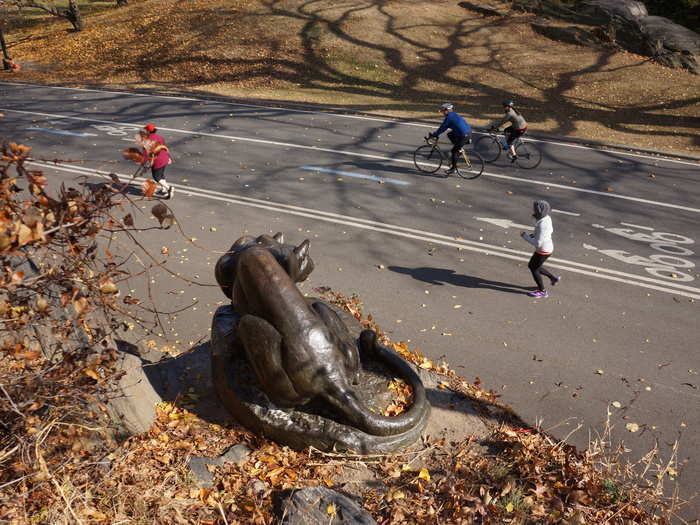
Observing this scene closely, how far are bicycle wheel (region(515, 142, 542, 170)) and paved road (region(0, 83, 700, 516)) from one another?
39cm

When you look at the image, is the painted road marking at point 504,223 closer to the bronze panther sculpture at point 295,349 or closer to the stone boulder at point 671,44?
the bronze panther sculpture at point 295,349

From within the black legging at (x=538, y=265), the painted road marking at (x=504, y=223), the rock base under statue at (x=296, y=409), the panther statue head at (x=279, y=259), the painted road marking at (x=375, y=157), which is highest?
the panther statue head at (x=279, y=259)

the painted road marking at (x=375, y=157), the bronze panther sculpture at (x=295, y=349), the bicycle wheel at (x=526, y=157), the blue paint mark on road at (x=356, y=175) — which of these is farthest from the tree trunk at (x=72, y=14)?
the bronze panther sculpture at (x=295, y=349)

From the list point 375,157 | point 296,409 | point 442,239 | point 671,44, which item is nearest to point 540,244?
point 442,239

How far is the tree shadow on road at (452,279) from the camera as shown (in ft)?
31.2

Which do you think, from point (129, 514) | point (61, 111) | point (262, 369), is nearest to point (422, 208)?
point (262, 369)

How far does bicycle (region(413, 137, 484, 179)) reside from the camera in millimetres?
14609

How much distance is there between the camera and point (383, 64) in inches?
1051

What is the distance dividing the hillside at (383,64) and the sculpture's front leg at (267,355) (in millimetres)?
17245

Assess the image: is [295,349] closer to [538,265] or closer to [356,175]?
[538,265]

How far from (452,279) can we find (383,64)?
19.6 m

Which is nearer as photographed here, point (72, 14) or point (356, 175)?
point (356, 175)

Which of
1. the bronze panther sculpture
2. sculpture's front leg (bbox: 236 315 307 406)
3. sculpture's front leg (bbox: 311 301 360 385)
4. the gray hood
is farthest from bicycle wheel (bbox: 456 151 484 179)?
sculpture's front leg (bbox: 236 315 307 406)

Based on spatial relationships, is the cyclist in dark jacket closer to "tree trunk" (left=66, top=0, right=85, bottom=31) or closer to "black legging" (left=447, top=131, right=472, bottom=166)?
"black legging" (left=447, top=131, right=472, bottom=166)
